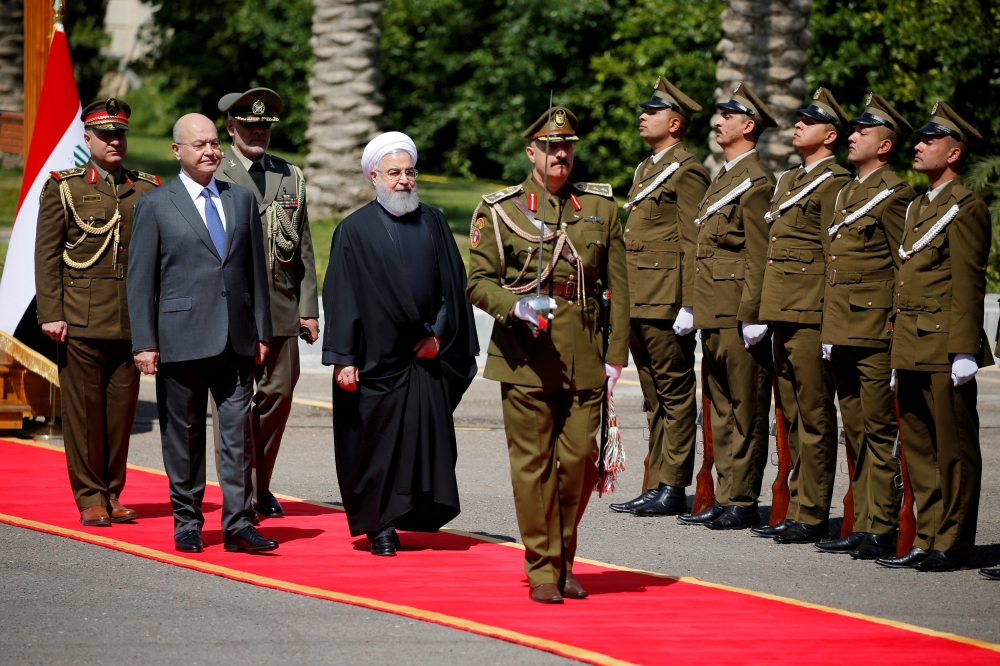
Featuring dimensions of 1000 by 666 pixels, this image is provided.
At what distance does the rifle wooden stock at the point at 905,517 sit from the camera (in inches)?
299

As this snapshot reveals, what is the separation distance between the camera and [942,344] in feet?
24.0

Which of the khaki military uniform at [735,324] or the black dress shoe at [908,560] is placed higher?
the khaki military uniform at [735,324]

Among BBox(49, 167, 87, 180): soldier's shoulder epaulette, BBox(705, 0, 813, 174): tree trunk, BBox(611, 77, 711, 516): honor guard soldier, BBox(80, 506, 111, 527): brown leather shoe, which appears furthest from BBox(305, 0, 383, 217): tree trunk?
BBox(80, 506, 111, 527): brown leather shoe

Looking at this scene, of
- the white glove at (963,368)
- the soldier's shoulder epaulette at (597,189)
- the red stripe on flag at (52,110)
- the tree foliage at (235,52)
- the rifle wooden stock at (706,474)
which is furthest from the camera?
the tree foliage at (235,52)

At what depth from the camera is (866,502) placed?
795cm

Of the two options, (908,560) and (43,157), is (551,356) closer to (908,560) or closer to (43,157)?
(908,560)

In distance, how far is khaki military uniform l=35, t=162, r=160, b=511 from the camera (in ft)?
27.1

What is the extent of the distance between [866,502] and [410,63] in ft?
74.5

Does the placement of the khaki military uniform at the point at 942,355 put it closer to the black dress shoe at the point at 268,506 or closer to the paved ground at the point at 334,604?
the paved ground at the point at 334,604

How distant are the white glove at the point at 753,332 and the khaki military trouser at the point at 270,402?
250 cm

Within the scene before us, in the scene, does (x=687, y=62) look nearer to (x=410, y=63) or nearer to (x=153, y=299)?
(x=410, y=63)

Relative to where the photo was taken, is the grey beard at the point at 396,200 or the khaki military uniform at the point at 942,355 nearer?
the khaki military uniform at the point at 942,355

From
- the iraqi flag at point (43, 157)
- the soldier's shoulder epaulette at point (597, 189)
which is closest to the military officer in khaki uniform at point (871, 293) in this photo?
the soldier's shoulder epaulette at point (597, 189)

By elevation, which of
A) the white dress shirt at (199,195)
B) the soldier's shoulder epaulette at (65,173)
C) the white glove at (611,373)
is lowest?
the white glove at (611,373)
